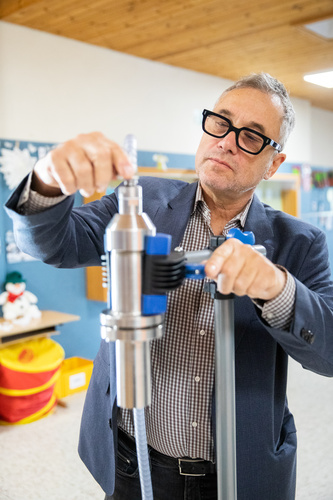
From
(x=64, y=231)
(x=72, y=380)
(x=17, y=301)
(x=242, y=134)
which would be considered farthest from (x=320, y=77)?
(x=64, y=231)

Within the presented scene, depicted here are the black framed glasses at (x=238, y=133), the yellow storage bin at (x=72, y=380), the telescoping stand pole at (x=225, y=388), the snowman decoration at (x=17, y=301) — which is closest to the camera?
the telescoping stand pole at (x=225, y=388)

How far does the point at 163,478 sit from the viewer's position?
122 centimetres

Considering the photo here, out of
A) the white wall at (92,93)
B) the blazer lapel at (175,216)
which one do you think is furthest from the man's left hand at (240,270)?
the white wall at (92,93)

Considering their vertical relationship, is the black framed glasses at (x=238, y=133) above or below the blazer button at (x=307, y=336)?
above

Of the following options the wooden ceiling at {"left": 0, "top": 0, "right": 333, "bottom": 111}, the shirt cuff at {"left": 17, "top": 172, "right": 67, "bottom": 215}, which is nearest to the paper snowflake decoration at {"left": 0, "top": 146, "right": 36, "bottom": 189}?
the wooden ceiling at {"left": 0, "top": 0, "right": 333, "bottom": 111}

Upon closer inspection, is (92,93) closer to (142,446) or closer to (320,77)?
(320,77)

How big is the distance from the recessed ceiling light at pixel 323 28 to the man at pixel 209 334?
264 cm

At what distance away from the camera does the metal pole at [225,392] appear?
2.49 ft

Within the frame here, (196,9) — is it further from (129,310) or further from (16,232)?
(129,310)

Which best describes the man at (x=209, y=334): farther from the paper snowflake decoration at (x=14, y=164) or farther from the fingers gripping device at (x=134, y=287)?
the paper snowflake decoration at (x=14, y=164)

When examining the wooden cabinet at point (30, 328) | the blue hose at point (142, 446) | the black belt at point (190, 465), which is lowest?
the wooden cabinet at point (30, 328)

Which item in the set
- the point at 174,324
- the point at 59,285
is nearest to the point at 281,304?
the point at 174,324

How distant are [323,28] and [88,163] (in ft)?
11.8

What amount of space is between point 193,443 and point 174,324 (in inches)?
10.8
